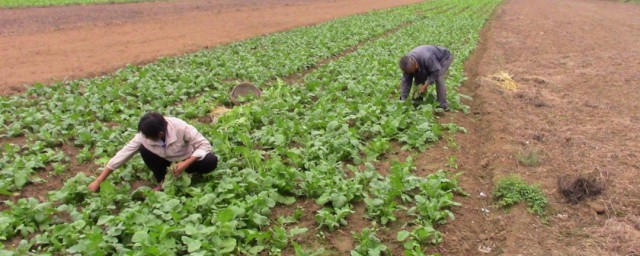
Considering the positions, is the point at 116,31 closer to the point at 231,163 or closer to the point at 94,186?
the point at 231,163

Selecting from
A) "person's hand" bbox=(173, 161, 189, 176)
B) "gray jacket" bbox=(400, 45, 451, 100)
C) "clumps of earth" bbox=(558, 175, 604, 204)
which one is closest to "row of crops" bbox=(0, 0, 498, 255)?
"person's hand" bbox=(173, 161, 189, 176)

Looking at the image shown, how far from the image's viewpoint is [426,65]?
304 inches

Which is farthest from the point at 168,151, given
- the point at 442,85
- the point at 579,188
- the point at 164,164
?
the point at 442,85

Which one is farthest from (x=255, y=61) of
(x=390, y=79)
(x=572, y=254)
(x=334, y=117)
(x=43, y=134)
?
(x=572, y=254)

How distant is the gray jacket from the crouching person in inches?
152

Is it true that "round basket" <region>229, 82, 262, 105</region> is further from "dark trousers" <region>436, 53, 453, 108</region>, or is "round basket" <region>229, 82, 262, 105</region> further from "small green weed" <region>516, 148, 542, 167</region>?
"small green weed" <region>516, 148, 542, 167</region>

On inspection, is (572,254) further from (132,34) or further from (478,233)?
(132,34)

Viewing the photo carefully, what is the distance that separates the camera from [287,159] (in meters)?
6.16

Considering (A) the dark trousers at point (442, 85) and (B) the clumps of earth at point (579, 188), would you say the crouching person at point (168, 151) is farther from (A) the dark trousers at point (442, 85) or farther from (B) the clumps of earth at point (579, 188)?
(A) the dark trousers at point (442, 85)

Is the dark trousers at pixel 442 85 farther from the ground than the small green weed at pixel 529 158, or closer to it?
farther from the ground

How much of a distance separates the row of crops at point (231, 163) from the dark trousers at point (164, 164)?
158 mm

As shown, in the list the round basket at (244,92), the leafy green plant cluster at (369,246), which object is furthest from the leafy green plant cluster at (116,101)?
the leafy green plant cluster at (369,246)

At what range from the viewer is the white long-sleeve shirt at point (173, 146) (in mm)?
4895

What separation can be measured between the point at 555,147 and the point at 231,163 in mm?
4494
